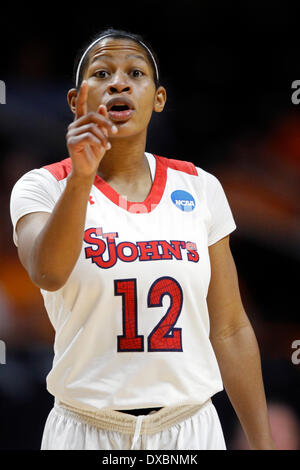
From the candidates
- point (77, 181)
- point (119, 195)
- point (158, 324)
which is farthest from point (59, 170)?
point (158, 324)

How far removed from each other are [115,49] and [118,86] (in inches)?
6.1

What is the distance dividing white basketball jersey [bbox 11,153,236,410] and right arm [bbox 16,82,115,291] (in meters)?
0.16

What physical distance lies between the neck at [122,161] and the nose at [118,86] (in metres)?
0.16

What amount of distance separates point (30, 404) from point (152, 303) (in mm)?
1753

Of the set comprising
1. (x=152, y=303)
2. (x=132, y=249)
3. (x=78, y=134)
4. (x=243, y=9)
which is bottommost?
(x=152, y=303)

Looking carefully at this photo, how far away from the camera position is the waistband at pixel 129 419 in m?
1.75

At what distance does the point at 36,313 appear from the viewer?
3508 millimetres

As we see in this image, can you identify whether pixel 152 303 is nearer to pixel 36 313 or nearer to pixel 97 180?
pixel 97 180

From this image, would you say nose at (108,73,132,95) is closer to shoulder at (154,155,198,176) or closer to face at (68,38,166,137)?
face at (68,38,166,137)

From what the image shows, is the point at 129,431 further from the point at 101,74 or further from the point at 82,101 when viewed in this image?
the point at 101,74

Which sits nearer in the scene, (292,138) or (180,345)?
(180,345)

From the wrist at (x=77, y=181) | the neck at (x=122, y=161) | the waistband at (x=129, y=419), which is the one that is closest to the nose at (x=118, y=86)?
the neck at (x=122, y=161)
